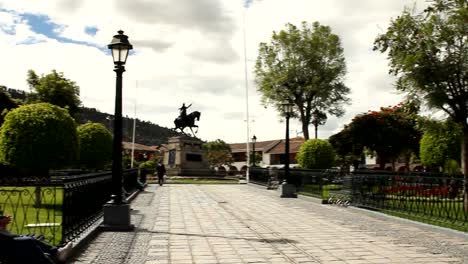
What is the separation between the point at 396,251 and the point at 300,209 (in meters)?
7.64

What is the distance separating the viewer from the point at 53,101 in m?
43.6

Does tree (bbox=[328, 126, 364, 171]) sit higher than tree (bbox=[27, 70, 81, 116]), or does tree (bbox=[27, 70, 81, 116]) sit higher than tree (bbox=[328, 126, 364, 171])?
tree (bbox=[27, 70, 81, 116])

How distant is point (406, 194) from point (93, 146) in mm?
20994

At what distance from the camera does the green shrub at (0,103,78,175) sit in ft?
50.3

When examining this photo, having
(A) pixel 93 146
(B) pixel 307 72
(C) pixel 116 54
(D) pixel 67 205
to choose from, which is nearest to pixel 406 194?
(C) pixel 116 54

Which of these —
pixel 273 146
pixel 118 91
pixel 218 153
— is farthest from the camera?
pixel 273 146

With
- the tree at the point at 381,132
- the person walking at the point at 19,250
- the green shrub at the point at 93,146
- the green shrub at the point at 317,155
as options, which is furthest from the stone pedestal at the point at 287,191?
the tree at the point at 381,132

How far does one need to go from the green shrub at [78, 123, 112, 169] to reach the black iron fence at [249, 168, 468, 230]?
14899mm

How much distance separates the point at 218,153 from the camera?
8562cm

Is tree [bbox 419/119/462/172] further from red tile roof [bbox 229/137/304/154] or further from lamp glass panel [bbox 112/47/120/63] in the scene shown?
red tile roof [bbox 229/137/304/154]

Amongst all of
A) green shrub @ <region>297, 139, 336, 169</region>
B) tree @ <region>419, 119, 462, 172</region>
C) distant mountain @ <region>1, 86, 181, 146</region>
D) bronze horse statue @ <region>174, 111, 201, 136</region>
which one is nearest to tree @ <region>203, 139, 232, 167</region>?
distant mountain @ <region>1, 86, 181, 146</region>

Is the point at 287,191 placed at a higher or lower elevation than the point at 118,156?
lower

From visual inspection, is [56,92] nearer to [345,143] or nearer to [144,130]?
[345,143]

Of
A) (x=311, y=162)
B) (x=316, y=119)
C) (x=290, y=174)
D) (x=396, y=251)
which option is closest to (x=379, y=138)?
(x=316, y=119)
